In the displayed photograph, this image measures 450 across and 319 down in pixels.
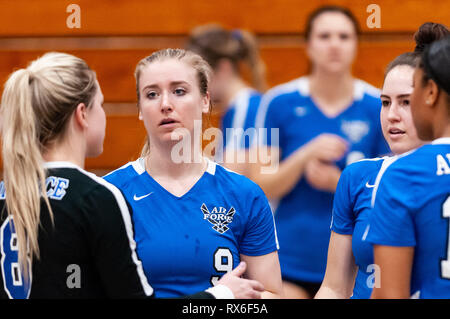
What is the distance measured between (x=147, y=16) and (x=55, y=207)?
344 centimetres

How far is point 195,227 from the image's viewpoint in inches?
78.5

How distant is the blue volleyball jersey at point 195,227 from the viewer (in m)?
Answer: 1.94

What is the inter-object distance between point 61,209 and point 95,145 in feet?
0.95

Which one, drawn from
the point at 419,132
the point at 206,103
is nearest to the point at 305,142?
the point at 206,103

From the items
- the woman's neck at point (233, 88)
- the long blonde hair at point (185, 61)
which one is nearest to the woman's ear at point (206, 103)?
the long blonde hair at point (185, 61)

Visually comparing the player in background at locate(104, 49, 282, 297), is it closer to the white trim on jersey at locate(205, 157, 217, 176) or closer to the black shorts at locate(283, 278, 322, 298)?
the white trim on jersey at locate(205, 157, 217, 176)

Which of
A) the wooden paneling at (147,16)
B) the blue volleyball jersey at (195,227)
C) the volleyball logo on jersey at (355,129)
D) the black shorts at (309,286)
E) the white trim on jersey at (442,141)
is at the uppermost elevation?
the wooden paneling at (147,16)

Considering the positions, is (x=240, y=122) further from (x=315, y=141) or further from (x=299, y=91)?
(x=315, y=141)

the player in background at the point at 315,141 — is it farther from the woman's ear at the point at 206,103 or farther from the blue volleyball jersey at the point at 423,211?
the blue volleyball jersey at the point at 423,211

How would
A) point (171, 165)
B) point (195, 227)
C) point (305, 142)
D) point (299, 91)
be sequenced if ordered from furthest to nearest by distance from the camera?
point (299, 91) < point (305, 142) < point (171, 165) < point (195, 227)

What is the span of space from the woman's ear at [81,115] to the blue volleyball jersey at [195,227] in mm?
322

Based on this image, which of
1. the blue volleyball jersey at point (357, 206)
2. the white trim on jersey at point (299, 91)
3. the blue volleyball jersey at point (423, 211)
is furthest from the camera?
the white trim on jersey at point (299, 91)

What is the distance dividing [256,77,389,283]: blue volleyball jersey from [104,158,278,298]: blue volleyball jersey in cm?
143
